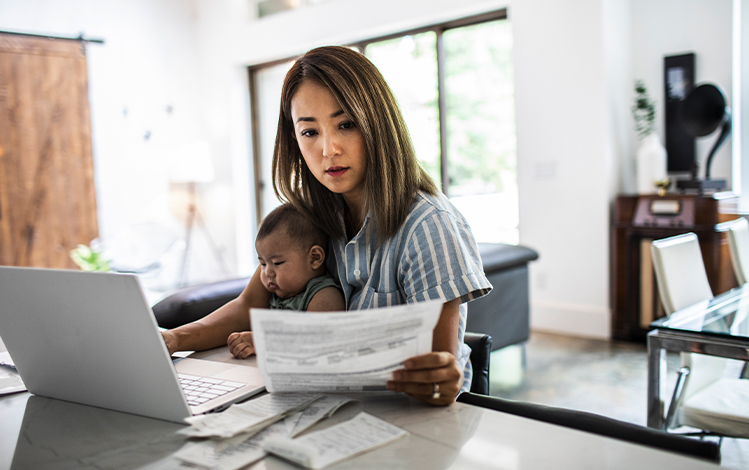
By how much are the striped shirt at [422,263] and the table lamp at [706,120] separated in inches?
110

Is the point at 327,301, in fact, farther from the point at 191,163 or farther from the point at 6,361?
the point at 191,163

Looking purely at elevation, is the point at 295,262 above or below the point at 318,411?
above

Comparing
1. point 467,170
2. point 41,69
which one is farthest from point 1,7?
point 467,170

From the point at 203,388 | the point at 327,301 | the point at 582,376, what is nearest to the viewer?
the point at 203,388

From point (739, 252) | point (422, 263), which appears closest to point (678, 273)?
point (739, 252)

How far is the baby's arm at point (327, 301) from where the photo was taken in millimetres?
1271

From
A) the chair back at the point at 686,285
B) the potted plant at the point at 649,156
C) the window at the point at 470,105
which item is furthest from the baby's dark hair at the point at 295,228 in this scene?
the window at the point at 470,105

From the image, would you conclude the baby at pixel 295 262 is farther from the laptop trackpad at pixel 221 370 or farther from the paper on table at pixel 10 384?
the paper on table at pixel 10 384

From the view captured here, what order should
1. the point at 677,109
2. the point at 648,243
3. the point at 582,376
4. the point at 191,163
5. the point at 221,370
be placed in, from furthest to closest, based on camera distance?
the point at 191,163, the point at 677,109, the point at 648,243, the point at 582,376, the point at 221,370

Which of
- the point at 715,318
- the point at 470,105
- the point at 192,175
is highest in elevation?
the point at 470,105

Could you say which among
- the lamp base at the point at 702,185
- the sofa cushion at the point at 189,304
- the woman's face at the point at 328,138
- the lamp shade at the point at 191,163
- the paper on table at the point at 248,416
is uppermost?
the lamp shade at the point at 191,163

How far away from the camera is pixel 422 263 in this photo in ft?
3.39

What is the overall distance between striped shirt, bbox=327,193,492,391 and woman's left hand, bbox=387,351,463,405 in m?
0.16

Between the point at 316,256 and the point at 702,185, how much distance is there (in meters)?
2.81
